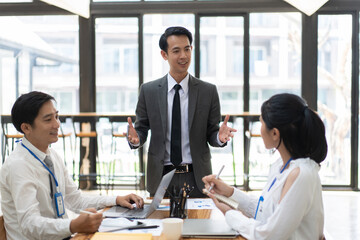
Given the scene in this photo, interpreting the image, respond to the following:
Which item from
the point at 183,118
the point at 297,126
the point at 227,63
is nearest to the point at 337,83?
the point at 227,63

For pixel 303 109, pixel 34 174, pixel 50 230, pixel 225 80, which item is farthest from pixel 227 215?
pixel 225 80

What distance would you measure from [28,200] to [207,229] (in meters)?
0.75

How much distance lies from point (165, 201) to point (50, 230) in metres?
0.76

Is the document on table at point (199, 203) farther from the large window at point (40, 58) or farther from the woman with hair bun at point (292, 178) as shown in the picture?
the large window at point (40, 58)

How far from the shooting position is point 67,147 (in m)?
6.98

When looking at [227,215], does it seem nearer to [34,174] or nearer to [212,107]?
[34,174]

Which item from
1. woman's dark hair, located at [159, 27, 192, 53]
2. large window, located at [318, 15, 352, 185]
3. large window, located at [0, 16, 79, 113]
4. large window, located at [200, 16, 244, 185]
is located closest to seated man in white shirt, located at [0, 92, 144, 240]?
woman's dark hair, located at [159, 27, 192, 53]

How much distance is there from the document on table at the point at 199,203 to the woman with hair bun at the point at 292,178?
1.69ft

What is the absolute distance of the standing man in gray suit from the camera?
270 cm

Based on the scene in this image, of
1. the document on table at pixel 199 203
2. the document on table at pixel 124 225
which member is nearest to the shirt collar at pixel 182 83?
the document on table at pixel 199 203

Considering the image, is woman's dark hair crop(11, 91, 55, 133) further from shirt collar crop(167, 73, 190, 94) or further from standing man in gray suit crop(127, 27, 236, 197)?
shirt collar crop(167, 73, 190, 94)

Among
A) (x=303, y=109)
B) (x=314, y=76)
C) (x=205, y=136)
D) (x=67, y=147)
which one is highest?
(x=314, y=76)

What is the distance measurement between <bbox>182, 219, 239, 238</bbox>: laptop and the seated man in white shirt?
1.17 feet

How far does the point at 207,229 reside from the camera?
1896 millimetres
